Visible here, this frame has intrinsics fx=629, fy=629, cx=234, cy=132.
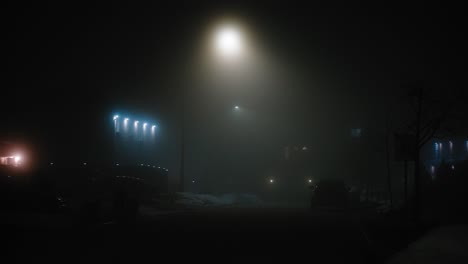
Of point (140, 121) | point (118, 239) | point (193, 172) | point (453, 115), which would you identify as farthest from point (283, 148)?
point (118, 239)

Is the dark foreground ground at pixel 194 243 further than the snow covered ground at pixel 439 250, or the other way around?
the dark foreground ground at pixel 194 243

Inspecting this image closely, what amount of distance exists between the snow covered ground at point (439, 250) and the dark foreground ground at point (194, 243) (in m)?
0.69

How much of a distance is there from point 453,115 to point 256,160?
74.0 m

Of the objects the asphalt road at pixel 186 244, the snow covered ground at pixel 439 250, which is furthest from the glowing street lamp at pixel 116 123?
the snow covered ground at pixel 439 250

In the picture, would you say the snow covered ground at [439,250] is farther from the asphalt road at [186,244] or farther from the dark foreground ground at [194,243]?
the asphalt road at [186,244]

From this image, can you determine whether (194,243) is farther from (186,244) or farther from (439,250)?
(439,250)

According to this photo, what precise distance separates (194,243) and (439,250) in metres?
5.90

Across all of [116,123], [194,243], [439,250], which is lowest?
[194,243]

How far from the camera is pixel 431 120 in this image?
2447cm

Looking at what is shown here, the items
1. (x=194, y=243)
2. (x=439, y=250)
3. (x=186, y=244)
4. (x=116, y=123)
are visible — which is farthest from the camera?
(x=116, y=123)

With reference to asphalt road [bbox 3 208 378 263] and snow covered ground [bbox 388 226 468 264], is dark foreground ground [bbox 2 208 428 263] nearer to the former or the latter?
asphalt road [bbox 3 208 378 263]

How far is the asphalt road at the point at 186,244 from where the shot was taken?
12.5 metres

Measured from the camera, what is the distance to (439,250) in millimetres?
12930

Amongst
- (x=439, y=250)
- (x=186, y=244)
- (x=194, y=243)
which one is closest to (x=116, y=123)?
(x=194, y=243)
